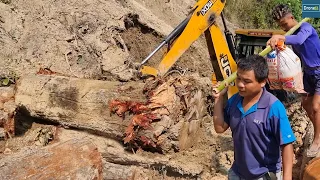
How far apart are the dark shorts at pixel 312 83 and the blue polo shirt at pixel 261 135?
2.31 metres

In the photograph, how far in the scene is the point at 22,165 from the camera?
4012mm

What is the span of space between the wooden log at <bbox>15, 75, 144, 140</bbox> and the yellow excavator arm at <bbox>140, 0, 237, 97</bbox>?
131cm

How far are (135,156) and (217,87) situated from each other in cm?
216

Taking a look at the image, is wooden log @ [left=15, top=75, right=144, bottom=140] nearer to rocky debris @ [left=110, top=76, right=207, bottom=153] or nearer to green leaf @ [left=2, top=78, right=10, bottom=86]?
rocky debris @ [left=110, top=76, right=207, bottom=153]

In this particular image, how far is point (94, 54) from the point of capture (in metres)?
7.80

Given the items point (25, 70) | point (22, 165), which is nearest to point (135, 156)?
point (22, 165)

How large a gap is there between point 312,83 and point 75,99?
287 centimetres

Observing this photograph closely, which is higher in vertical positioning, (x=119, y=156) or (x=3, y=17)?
(x=3, y=17)

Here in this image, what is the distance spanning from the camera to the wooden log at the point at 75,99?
561 cm

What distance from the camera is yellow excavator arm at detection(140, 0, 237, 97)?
6.95 m

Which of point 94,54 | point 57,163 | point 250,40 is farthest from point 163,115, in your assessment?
point 250,40

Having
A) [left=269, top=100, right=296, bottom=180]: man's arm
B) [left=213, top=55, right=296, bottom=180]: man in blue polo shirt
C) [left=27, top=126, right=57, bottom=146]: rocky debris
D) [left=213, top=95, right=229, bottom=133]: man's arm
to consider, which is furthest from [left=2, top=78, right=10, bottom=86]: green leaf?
[left=269, top=100, right=296, bottom=180]: man's arm

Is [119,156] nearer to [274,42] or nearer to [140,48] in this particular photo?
[274,42]

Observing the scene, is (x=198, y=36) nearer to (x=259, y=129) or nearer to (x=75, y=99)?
(x=75, y=99)
